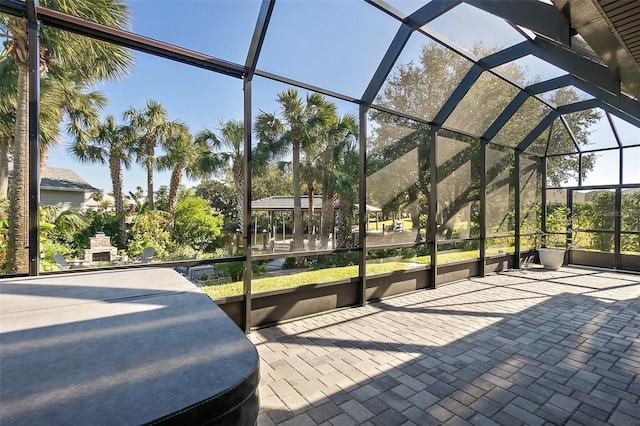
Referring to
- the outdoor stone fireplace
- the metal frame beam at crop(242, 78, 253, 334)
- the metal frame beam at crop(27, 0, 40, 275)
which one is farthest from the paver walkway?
the metal frame beam at crop(27, 0, 40, 275)

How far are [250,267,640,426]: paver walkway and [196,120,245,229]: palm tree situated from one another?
6.61 ft

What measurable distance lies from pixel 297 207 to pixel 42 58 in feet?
10.4

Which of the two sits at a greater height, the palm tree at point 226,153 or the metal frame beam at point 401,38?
the metal frame beam at point 401,38

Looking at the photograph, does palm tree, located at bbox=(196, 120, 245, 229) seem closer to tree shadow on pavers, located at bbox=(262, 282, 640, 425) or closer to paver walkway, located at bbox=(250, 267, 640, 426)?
paver walkway, located at bbox=(250, 267, 640, 426)

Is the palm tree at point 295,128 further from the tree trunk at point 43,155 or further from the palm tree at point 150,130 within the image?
the tree trunk at point 43,155

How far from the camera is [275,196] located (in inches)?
173

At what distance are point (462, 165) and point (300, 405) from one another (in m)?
6.04

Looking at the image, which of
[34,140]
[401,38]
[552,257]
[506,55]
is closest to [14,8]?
[34,140]

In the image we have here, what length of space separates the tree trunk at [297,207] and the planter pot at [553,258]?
716 centimetres

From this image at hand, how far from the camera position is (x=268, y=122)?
409cm

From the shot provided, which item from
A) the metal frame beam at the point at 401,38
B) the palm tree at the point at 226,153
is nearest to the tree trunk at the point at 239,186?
the palm tree at the point at 226,153

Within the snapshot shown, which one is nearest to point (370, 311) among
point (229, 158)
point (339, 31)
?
point (229, 158)

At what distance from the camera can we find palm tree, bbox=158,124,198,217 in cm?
372

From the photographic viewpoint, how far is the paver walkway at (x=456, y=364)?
7.73 feet
